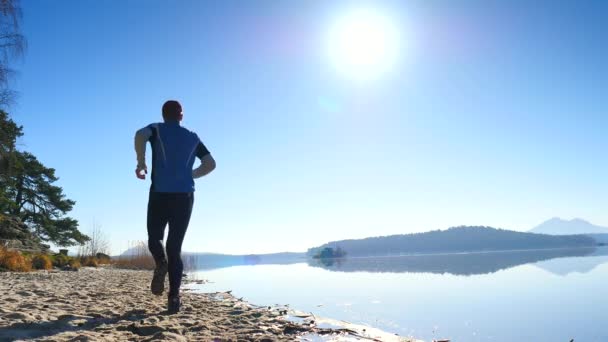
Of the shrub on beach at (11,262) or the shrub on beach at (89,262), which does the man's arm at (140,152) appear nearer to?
the shrub on beach at (11,262)

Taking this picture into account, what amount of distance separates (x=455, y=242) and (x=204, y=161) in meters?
125

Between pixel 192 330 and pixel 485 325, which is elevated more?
pixel 192 330

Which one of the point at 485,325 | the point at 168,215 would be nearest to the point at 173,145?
the point at 168,215

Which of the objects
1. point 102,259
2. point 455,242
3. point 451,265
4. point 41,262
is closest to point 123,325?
point 41,262

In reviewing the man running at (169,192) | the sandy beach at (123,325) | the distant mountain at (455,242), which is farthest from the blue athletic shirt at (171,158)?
the distant mountain at (455,242)

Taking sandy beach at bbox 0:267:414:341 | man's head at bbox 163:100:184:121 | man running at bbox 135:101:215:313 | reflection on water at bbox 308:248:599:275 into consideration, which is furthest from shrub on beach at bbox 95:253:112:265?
man's head at bbox 163:100:184:121

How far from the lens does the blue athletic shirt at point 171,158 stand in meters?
3.77

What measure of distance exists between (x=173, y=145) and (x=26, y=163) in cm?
2604

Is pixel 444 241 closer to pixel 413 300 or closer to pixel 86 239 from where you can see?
pixel 86 239

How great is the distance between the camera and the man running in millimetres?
3748

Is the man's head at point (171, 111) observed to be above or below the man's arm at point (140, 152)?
above

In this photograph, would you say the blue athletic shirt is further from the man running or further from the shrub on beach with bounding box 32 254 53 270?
the shrub on beach with bounding box 32 254 53 270

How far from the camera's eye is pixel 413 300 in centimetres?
768

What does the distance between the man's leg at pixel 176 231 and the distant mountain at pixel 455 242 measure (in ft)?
360
